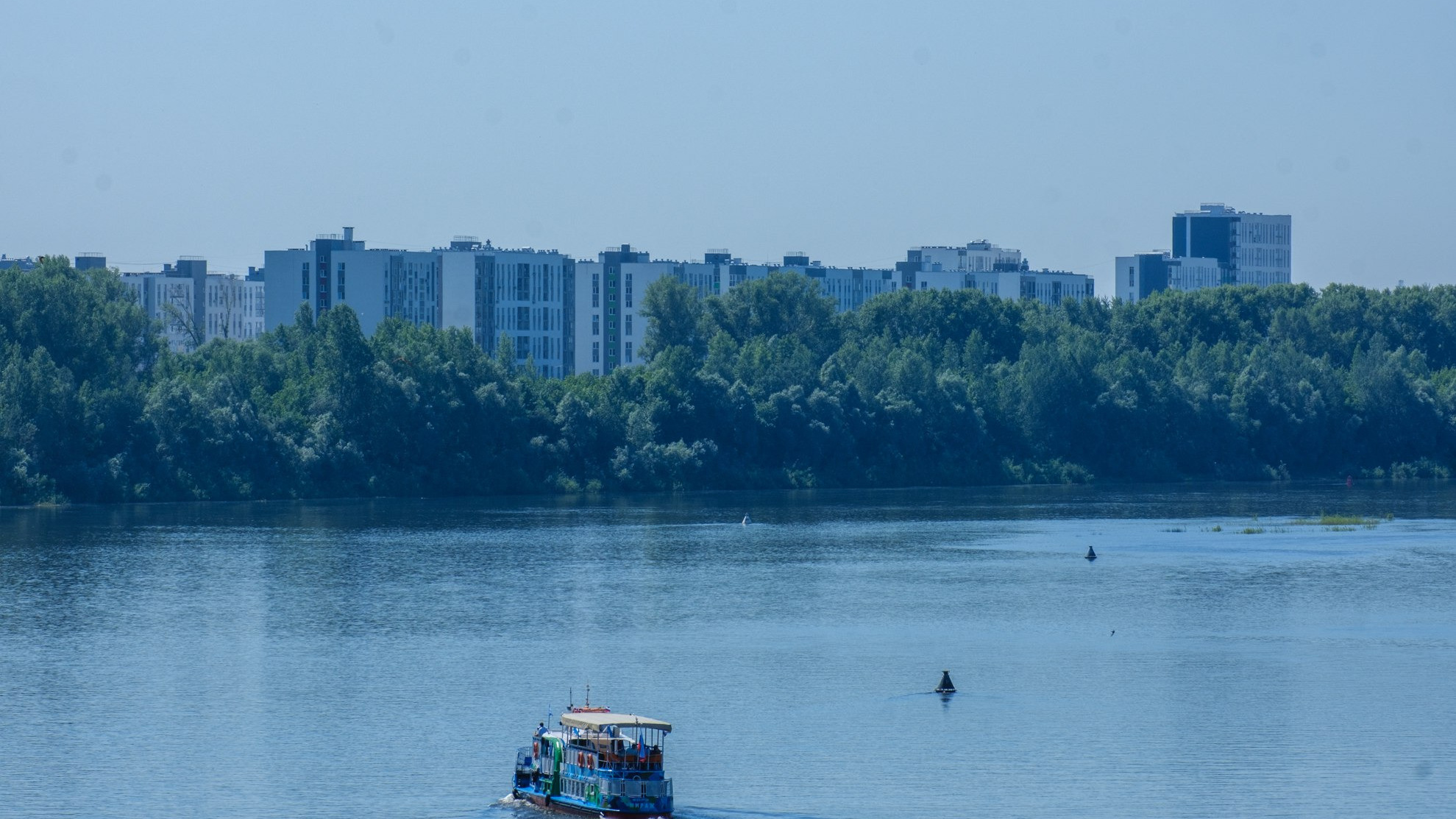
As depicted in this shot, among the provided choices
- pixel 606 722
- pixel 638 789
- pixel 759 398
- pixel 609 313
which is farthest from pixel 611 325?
pixel 638 789

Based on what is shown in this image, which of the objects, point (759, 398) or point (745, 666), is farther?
point (759, 398)

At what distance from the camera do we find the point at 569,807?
3594cm

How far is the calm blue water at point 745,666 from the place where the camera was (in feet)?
124

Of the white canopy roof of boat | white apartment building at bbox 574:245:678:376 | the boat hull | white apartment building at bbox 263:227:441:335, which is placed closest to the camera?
the boat hull

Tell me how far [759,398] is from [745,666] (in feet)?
266

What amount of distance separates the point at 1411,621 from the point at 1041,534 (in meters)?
33.3

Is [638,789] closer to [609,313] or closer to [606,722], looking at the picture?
[606,722]

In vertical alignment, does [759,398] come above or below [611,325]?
below

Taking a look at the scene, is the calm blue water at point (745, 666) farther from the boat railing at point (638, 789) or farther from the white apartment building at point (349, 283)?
the white apartment building at point (349, 283)

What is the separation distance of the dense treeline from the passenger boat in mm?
71812

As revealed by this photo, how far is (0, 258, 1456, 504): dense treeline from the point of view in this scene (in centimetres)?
10756

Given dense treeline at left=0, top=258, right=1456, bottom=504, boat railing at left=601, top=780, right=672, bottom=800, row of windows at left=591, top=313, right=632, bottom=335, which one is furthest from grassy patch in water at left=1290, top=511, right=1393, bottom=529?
row of windows at left=591, top=313, right=632, bottom=335

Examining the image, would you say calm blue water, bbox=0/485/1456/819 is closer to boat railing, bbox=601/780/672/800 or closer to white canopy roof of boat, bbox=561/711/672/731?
boat railing, bbox=601/780/672/800

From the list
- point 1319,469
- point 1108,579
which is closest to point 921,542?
point 1108,579
